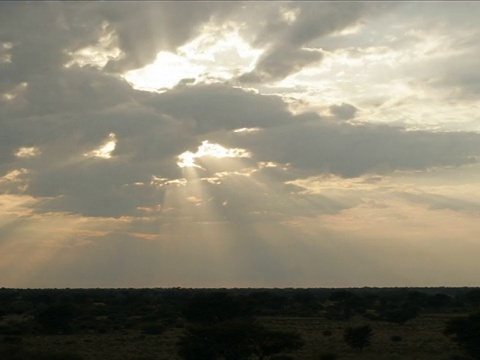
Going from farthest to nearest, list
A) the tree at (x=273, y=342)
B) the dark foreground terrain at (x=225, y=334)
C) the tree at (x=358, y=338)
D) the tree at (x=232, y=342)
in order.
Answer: the tree at (x=358, y=338) → the dark foreground terrain at (x=225, y=334) → the tree at (x=273, y=342) → the tree at (x=232, y=342)

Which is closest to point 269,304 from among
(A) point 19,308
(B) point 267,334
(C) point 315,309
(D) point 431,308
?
(C) point 315,309

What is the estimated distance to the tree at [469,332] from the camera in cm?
5222

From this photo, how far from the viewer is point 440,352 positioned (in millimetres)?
58344

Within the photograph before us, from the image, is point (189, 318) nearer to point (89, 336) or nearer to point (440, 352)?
point (89, 336)

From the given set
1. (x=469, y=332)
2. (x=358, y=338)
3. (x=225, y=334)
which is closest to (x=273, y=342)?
(x=225, y=334)

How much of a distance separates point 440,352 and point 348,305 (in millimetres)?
58672

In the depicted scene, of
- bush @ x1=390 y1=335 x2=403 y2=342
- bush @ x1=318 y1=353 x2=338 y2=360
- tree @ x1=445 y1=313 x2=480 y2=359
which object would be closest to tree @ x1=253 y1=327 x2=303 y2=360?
bush @ x1=318 y1=353 x2=338 y2=360

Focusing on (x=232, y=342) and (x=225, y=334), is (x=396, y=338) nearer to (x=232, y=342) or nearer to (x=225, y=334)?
(x=232, y=342)

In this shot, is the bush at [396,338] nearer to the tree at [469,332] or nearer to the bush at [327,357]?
the tree at [469,332]

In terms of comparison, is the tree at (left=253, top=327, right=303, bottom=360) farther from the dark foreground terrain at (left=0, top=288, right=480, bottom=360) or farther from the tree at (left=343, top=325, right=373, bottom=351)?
the tree at (left=343, top=325, right=373, bottom=351)

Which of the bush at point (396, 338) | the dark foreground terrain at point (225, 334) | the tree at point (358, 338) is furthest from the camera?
the bush at point (396, 338)

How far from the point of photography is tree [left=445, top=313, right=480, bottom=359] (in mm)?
52219

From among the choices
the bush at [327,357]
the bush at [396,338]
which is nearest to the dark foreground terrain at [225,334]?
the bush at [327,357]

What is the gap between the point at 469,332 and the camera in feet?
173
